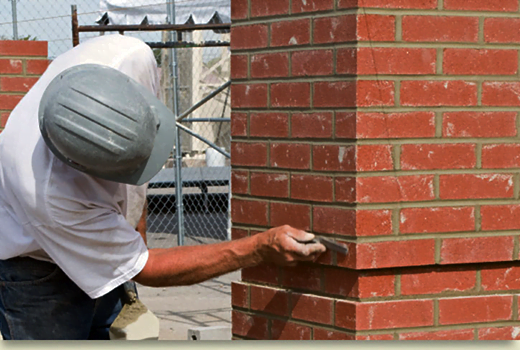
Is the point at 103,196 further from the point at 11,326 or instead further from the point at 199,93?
the point at 199,93

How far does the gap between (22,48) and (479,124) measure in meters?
4.26

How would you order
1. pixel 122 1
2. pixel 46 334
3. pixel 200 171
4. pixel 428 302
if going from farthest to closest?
pixel 200 171 → pixel 122 1 → pixel 46 334 → pixel 428 302

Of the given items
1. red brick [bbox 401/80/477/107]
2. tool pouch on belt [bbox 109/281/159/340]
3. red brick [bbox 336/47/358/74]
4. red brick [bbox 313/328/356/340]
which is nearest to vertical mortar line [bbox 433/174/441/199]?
red brick [bbox 401/80/477/107]

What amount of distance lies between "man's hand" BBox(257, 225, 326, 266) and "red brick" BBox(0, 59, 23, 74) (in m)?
3.87

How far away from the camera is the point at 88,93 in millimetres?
2420

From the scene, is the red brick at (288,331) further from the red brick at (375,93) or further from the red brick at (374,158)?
the red brick at (375,93)

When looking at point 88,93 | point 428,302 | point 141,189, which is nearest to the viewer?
point 88,93

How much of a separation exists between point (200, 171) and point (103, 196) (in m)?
9.32

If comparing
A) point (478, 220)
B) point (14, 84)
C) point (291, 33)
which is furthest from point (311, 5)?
point (14, 84)

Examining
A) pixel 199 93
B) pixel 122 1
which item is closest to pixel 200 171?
pixel 199 93

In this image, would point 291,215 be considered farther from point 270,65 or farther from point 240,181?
point 270,65

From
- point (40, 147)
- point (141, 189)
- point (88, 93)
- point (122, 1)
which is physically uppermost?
point (122, 1)

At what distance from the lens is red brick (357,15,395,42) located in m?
2.45

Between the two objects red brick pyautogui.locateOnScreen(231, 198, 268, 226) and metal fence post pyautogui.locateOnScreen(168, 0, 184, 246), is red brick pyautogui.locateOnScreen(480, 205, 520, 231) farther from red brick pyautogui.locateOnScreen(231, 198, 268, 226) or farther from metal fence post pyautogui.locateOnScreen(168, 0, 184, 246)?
metal fence post pyautogui.locateOnScreen(168, 0, 184, 246)
